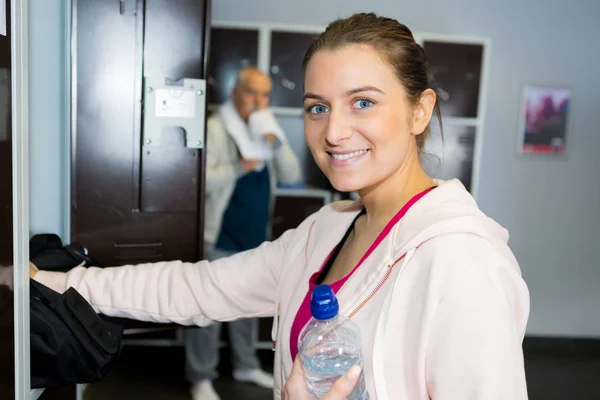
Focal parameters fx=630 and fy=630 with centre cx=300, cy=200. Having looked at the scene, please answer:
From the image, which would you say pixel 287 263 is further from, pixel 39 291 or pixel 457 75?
pixel 457 75

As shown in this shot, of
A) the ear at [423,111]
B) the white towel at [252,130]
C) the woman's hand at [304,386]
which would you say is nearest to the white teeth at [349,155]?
the ear at [423,111]

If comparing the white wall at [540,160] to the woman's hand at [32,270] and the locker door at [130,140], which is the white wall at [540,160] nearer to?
the locker door at [130,140]

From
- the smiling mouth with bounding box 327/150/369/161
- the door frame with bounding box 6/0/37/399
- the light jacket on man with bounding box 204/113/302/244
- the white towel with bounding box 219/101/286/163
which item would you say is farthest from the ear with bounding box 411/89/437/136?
the white towel with bounding box 219/101/286/163

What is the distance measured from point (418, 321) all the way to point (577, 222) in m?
3.44

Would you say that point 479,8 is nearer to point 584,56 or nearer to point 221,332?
point 584,56

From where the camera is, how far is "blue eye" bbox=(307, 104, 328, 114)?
117 cm

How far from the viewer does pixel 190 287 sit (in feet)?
4.71

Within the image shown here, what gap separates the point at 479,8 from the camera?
384 cm

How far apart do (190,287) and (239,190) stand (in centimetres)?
183

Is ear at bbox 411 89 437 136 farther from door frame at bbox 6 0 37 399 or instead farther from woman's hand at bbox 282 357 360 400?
door frame at bbox 6 0 37 399

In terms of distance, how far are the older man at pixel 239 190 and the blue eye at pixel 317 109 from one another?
1.91 m

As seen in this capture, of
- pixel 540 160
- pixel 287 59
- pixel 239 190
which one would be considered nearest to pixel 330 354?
pixel 239 190

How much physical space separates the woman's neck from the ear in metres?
0.06

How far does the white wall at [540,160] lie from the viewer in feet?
12.5
